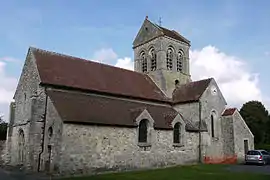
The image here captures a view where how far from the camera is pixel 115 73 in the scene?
28609 millimetres

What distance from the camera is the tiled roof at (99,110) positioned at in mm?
19672

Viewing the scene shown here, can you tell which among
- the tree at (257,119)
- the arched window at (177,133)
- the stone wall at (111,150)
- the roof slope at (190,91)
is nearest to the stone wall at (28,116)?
the stone wall at (111,150)

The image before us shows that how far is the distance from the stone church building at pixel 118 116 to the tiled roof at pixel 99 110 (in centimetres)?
7

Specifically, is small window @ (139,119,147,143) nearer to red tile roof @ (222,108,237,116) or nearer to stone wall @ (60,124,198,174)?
stone wall @ (60,124,198,174)

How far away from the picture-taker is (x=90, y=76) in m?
25.6

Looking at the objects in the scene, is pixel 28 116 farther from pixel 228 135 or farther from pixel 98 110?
pixel 228 135

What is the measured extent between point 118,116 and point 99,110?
1.55 metres

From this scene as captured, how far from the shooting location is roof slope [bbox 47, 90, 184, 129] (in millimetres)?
19672

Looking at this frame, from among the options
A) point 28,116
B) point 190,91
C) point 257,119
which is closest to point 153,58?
point 190,91

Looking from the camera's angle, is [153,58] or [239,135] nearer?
[239,135]

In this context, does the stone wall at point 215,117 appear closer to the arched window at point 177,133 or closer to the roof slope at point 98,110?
the arched window at point 177,133

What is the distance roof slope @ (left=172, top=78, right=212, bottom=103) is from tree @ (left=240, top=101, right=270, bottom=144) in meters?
32.9

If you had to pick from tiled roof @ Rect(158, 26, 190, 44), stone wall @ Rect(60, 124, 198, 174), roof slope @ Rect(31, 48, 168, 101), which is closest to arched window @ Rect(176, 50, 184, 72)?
tiled roof @ Rect(158, 26, 190, 44)

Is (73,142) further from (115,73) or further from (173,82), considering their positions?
(173,82)
